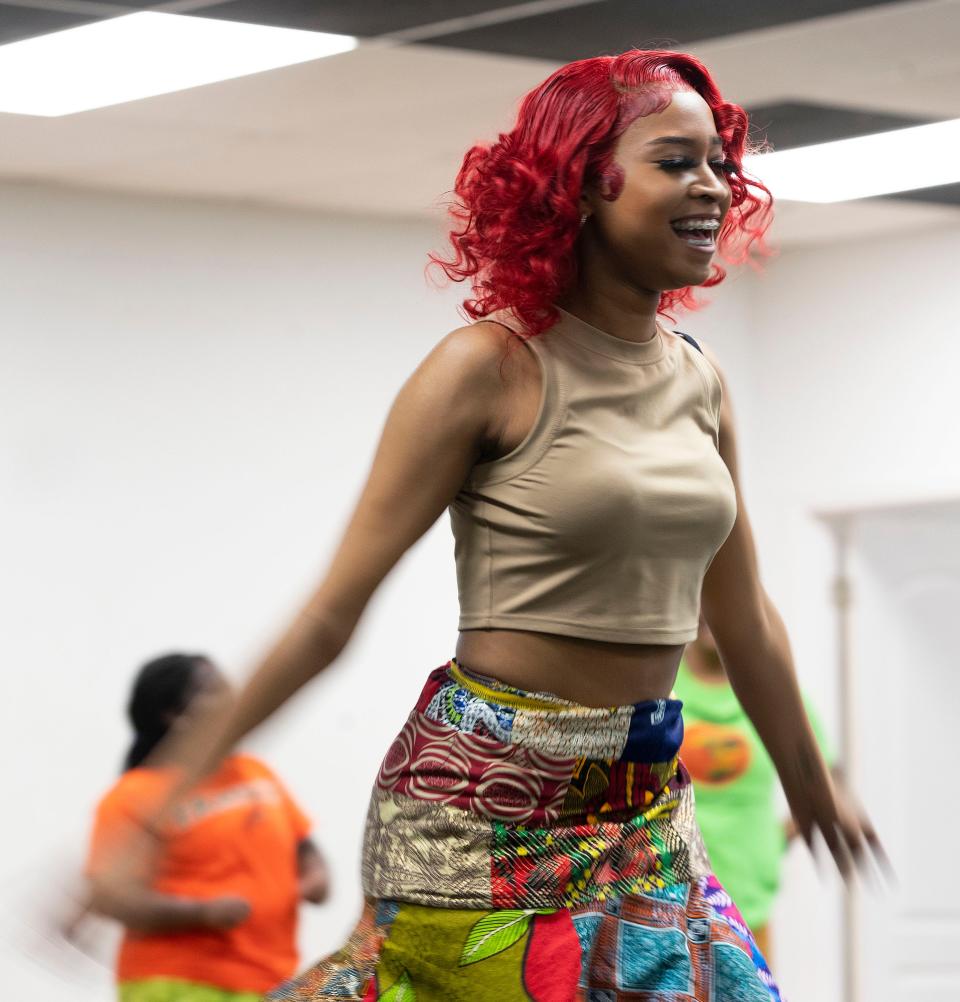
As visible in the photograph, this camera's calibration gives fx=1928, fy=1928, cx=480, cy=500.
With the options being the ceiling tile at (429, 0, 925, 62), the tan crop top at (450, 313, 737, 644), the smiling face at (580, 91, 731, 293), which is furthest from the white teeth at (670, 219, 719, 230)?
the ceiling tile at (429, 0, 925, 62)

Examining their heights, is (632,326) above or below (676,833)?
above

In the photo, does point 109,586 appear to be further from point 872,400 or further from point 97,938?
point 97,938

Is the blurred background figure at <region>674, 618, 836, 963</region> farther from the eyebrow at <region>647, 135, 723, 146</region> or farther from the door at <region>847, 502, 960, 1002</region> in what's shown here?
the eyebrow at <region>647, 135, 723, 146</region>

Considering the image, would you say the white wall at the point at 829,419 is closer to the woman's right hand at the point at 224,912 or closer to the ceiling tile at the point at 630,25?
the ceiling tile at the point at 630,25

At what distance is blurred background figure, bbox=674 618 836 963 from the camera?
184 inches

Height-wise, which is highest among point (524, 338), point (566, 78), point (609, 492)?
point (566, 78)

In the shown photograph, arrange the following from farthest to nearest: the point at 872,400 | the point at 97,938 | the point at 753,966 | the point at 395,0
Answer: the point at 872,400 < the point at 395,0 < the point at 753,966 < the point at 97,938

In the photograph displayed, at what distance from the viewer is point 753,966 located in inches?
71.4

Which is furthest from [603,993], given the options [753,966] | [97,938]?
[97,938]

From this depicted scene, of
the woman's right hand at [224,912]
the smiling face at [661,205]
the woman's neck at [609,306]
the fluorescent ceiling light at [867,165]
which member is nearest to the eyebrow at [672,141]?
the smiling face at [661,205]

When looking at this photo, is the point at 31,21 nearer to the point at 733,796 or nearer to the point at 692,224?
the point at 733,796

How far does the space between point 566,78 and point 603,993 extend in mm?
854

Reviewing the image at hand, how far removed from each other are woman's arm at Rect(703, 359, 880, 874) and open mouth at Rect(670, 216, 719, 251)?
0.35 m

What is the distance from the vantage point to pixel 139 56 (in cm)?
489
